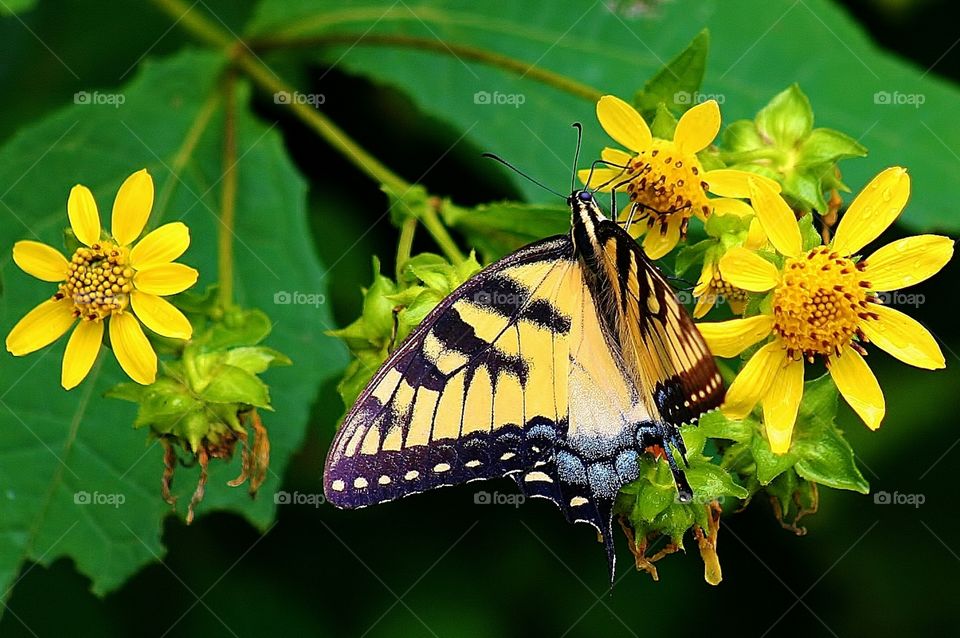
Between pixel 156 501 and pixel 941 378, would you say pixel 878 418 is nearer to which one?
pixel 941 378

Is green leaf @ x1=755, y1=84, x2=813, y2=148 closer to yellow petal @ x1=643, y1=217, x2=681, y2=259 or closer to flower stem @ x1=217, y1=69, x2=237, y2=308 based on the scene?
yellow petal @ x1=643, y1=217, x2=681, y2=259

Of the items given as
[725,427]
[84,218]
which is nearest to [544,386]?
[725,427]

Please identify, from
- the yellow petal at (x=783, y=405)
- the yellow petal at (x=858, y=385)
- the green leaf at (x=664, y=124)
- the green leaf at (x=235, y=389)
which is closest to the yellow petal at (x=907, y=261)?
the yellow petal at (x=858, y=385)

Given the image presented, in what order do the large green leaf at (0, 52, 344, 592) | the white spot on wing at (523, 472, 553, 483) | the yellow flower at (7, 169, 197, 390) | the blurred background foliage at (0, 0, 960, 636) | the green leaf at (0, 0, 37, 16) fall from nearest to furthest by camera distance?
the white spot on wing at (523, 472, 553, 483) < the yellow flower at (7, 169, 197, 390) < the green leaf at (0, 0, 37, 16) < the large green leaf at (0, 52, 344, 592) < the blurred background foliage at (0, 0, 960, 636)

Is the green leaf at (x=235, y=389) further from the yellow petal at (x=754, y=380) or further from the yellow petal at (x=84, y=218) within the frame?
the yellow petal at (x=754, y=380)

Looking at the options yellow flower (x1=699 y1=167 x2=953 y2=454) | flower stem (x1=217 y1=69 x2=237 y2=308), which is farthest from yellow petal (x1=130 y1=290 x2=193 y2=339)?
yellow flower (x1=699 y1=167 x2=953 y2=454)

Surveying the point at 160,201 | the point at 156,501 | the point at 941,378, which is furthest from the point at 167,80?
the point at 941,378

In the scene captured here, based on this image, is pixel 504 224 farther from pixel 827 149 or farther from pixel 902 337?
pixel 902 337
